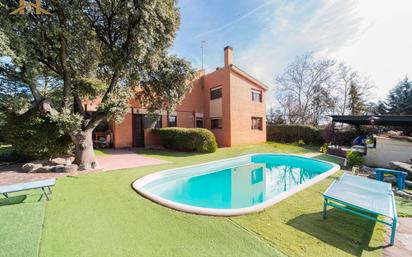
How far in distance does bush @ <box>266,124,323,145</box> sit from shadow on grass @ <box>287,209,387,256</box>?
1741 cm

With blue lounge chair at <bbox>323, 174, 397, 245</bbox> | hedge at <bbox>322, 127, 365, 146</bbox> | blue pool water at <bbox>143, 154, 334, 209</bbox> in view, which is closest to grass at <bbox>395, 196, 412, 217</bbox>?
blue lounge chair at <bbox>323, 174, 397, 245</bbox>

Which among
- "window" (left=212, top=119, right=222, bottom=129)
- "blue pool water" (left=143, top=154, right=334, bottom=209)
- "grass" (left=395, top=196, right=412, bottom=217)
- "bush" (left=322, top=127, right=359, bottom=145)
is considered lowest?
"blue pool water" (left=143, top=154, right=334, bottom=209)

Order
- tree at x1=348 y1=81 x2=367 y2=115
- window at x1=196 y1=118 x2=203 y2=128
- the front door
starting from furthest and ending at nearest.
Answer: tree at x1=348 y1=81 x2=367 y2=115 → window at x1=196 y1=118 x2=203 y2=128 → the front door

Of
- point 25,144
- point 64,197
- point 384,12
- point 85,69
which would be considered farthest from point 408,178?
point 25,144

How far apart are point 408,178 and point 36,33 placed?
15.8 meters

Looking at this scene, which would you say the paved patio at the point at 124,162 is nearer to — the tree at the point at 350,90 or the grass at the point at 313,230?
the grass at the point at 313,230

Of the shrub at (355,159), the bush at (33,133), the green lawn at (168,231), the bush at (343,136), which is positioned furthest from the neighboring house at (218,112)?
the green lawn at (168,231)

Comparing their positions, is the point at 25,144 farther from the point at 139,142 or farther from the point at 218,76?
the point at 218,76

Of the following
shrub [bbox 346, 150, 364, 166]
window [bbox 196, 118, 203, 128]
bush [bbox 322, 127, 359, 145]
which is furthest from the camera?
window [bbox 196, 118, 203, 128]

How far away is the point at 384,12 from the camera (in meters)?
8.93

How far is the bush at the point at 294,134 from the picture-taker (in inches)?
781

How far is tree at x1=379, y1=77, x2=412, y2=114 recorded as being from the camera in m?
23.7

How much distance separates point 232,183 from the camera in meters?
→ 9.02

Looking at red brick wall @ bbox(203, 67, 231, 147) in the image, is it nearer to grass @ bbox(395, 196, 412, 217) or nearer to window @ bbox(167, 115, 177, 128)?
window @ bbox(167, 115, 177, 128)
